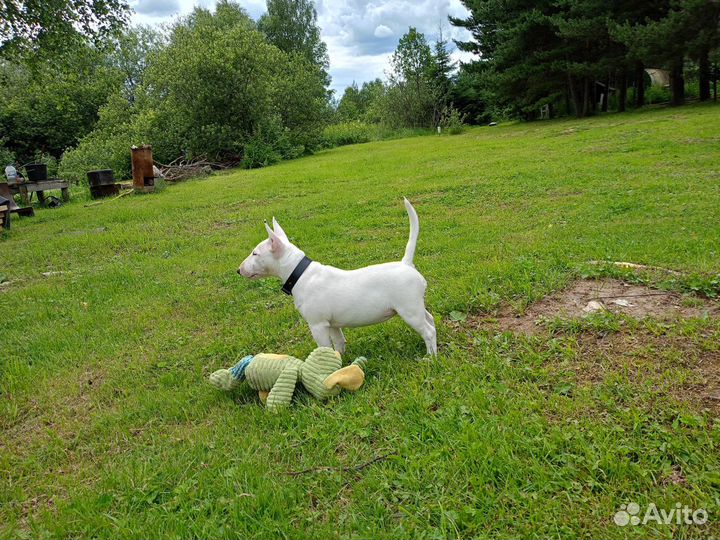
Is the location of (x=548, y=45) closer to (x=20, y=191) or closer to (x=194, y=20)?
(x=20, y=191)

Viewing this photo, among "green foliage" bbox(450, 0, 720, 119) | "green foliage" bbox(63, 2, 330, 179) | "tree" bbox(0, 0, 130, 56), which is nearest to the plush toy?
"tree" bbox(0, 0, 130, 56)

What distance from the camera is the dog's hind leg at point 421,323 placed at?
326cm

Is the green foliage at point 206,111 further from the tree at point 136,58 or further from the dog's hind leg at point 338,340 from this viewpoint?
the tree at point 136,58

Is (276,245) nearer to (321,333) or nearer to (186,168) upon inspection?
(321,333)

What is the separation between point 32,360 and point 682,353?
4911mm

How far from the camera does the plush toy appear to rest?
308 cm

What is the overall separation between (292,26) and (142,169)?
3527 centimetres

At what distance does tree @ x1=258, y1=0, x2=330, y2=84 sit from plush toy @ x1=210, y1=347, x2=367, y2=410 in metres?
44.7

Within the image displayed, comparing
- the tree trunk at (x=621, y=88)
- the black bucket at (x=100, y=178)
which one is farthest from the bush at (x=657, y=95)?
the black bucket at (x=100, y=178)

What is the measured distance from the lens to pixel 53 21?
11055mm

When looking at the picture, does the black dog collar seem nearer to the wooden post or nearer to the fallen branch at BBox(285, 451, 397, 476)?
the fallen branch at BBox(285, 451, 397, 476)

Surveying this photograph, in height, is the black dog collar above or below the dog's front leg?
above

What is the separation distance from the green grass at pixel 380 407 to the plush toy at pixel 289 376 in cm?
9

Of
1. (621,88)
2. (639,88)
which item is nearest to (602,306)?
(621,88)
